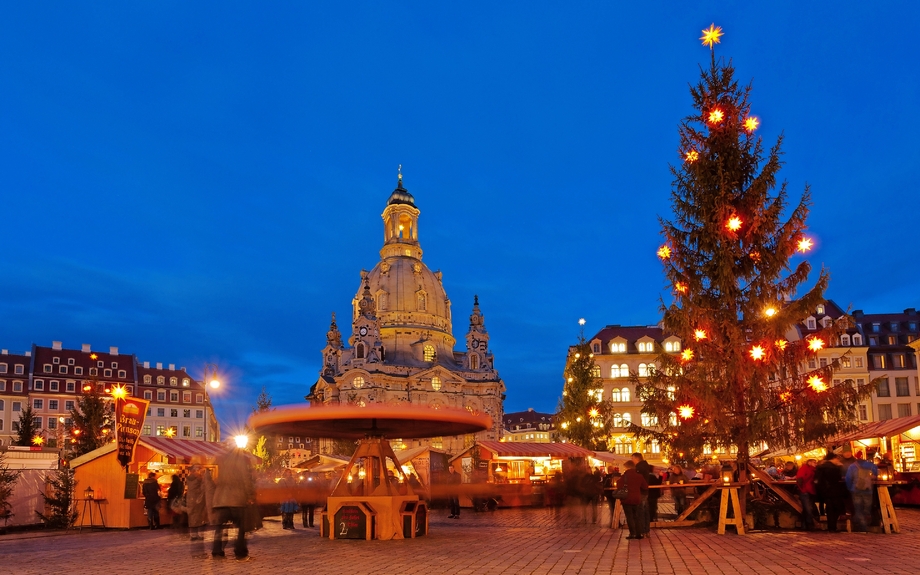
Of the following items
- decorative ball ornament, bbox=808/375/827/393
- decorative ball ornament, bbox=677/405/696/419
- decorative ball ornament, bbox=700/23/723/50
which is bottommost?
decorative ball ornament, bbox=677/405/696/419

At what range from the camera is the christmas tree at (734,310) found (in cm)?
2012

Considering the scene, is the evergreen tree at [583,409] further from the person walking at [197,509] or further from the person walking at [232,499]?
the person walking at [232,499]

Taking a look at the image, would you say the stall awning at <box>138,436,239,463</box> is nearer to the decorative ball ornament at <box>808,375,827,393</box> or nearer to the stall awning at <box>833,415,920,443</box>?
the decorative ball ornament at <box>808,375,827,393</box>

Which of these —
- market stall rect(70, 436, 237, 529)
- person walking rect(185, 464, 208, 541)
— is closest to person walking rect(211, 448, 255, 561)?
→ person walking rect(185, 464, 208, 541)

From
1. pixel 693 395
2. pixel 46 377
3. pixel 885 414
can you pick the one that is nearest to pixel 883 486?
pixel 693 395

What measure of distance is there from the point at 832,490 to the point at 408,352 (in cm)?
9468

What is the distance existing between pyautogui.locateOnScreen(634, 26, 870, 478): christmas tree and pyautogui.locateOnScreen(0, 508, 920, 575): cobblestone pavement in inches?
114

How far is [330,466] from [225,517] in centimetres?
3227

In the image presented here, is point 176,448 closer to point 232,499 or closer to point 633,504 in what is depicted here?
point 232,499

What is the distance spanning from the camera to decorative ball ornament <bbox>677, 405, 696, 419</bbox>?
20.9 m

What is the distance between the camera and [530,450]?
41.7 meters

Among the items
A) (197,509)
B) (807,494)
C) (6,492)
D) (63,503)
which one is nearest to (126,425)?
(63,503)

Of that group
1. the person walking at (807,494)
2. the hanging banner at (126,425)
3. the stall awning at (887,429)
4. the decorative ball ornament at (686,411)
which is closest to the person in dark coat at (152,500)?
the hanging banner at (126,425)

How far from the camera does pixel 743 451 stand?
65.5 ft
